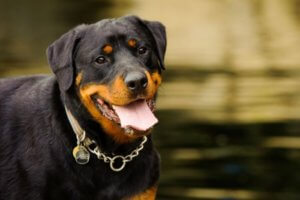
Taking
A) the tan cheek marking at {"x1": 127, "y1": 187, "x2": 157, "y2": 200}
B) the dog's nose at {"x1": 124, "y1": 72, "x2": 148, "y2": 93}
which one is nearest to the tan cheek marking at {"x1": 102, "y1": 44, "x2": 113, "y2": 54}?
the dog's nose at {"x1": 124, "y1": 72, "x2": 148, "y2": 93}

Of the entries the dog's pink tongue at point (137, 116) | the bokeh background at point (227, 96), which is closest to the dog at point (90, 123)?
the dog's pink tongue at point (137, 116)

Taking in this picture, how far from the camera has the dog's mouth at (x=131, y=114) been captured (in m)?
4.91

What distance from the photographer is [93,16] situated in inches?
275

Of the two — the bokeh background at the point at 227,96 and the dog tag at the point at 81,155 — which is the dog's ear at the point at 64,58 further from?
the bokeh background at the point at 227,96

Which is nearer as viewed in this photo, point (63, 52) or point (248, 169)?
point (63, 52)

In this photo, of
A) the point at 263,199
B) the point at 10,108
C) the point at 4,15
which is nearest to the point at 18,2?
the point at 4,15

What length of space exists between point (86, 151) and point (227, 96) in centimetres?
206

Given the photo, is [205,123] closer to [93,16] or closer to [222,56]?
[222,56]

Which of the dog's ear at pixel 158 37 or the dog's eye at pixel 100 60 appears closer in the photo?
the dog's eye at pixel 100 60

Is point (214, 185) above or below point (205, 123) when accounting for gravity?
below

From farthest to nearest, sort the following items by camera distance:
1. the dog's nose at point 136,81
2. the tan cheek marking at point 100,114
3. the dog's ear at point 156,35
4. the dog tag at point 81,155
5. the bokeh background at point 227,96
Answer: the bokeh background at point 227,96, the dog's ear at point 156,35, the dog tag at point 81,155, the tan cheek marking at point 100,114, the dog's nose at point 136,81

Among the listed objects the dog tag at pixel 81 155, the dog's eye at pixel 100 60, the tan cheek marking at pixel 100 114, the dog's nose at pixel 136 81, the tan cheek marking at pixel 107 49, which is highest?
the tan cheek marking at pixel 107 49

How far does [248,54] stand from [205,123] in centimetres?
61

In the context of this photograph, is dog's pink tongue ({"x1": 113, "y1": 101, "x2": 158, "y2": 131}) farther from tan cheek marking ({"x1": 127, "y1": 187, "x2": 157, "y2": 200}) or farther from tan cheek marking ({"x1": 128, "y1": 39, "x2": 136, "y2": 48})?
tan cheek marking ({"x1": 127, "y1": 187, "x2": 157, "y2": 200})
